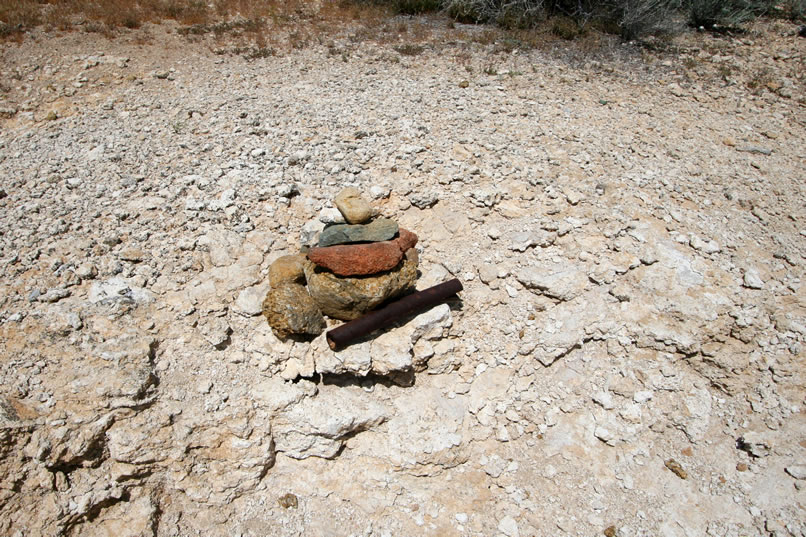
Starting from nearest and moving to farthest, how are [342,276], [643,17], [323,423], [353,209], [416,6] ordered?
[342,276]
[323,423]
[353,209]
[643,17]
[416,6]

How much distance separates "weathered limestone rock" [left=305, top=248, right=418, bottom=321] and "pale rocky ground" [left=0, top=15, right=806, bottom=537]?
16.1 inches

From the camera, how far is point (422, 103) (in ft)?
23.3

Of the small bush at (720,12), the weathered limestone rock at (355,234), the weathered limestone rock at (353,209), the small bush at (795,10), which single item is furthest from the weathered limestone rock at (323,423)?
the small bush at (795,10)

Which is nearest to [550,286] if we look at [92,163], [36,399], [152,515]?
[152,515]

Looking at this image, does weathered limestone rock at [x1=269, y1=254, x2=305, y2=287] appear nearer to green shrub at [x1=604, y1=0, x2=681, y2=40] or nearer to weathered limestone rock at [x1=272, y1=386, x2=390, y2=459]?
weathered limestone rock at [x1=272, y1=386, x2=390, y2=459]

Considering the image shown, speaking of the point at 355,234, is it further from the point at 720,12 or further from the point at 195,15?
the point at 720,12

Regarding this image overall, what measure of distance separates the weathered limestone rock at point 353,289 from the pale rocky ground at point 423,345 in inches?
16.1

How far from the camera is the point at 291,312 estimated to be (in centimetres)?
423

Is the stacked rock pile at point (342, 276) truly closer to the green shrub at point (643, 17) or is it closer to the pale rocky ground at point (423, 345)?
the pale rocky ground at point (423, 345)

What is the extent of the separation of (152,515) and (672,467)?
460cm

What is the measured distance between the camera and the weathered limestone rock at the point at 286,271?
14.7 feet

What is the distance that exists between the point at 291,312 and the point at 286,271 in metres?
0.46

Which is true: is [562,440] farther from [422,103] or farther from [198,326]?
[422,103]

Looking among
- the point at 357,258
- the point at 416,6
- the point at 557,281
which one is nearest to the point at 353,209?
the point at 357,258
